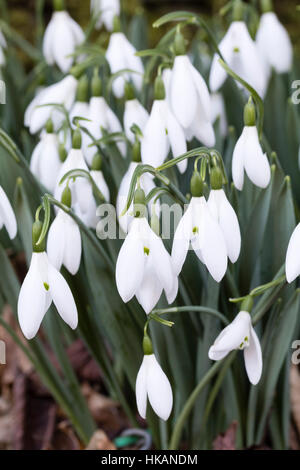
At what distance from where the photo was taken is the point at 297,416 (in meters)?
1.26

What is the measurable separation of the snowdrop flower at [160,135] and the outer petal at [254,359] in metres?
0.28

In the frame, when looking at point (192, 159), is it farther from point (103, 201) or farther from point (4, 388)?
point (4, 388)

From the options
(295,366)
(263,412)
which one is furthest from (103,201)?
(295,366)

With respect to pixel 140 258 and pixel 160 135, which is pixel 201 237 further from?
pixel 160 135

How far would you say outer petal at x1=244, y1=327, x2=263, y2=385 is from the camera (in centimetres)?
86

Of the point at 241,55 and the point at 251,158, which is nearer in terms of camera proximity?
the point at 251,158

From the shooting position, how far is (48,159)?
1.08 metres

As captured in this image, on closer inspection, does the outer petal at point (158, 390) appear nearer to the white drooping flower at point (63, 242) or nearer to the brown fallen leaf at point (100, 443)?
the white drooping flower at point (63, 242)

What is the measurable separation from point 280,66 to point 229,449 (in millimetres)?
776

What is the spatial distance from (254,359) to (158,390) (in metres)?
0.14

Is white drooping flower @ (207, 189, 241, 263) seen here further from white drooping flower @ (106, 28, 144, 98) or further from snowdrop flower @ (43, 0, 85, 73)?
snowdrop flower @ (43, 0, 85, 73)

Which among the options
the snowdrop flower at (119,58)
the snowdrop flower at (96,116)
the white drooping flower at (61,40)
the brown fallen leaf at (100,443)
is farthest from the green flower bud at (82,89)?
the brown fallen leaf at (100,443)

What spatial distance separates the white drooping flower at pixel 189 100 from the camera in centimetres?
94

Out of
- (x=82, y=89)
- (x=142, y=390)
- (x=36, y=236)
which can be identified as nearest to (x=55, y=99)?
(x=82, y=89)
